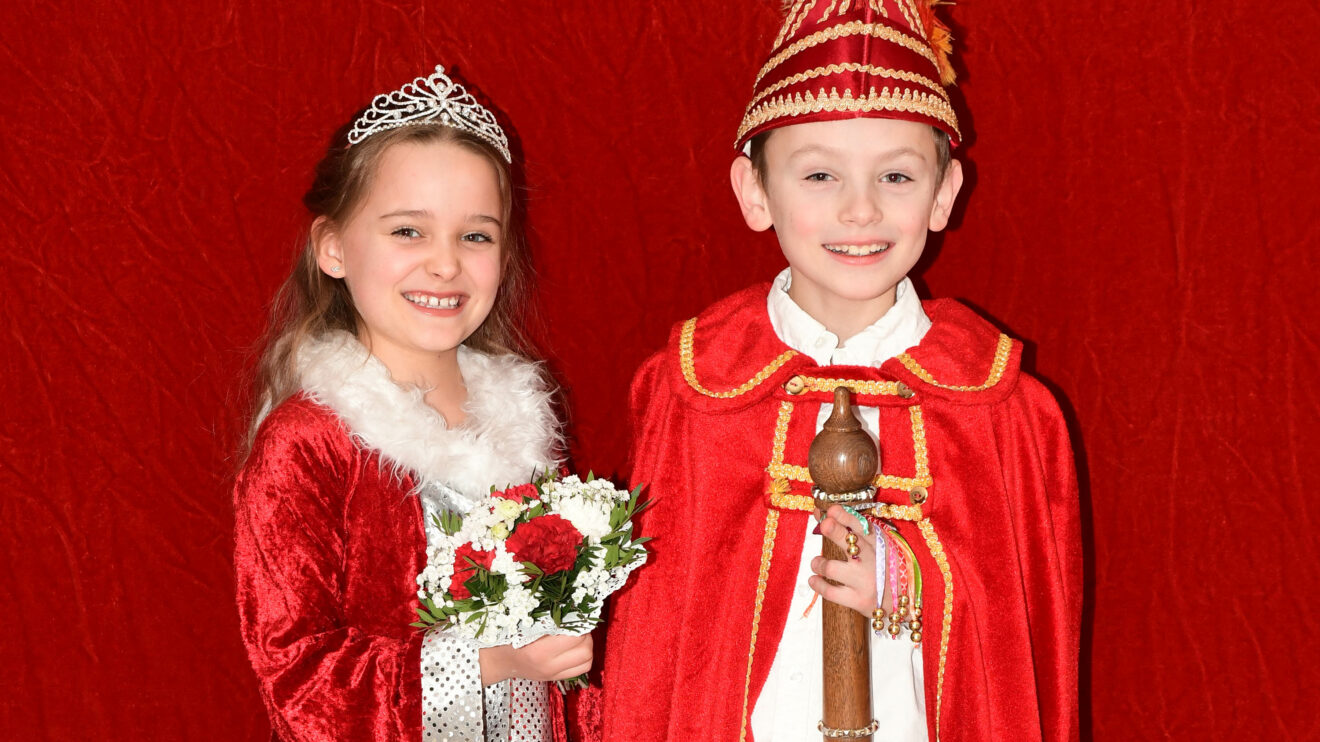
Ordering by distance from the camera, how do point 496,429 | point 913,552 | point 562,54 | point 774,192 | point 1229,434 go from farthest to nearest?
1. point 562,54
2. point 1229,434
3. point 496,429
4. point 774,192
5. point 913,552

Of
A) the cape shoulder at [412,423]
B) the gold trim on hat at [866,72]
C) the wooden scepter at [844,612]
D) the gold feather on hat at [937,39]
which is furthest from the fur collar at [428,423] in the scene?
the gold feather on hat at [937,39]

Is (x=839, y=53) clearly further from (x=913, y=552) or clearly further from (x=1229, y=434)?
(x=1229, y=434)

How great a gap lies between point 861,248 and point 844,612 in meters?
0.55

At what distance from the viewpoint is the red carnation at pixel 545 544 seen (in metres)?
1.67

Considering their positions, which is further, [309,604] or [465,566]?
[309,604]

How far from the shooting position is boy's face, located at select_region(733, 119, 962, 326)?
1.88m

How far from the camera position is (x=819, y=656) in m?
1.88

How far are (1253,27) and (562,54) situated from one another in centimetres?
123

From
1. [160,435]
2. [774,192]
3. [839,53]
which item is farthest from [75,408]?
[839,53]

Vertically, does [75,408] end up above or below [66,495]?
above

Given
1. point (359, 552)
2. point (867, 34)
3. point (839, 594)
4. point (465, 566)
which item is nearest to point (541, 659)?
point (465, 566)

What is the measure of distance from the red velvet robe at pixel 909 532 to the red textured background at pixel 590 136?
435mm

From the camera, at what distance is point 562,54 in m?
2.40

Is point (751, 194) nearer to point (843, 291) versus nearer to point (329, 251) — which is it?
point (843, 291)
